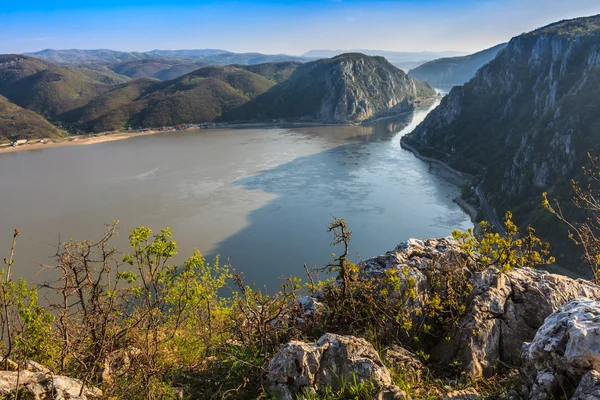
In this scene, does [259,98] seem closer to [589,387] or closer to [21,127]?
[21,127]

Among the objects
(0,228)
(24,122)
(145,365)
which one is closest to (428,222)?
(145,365)

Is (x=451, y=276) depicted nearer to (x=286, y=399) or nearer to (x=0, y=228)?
(x=286, y=399)

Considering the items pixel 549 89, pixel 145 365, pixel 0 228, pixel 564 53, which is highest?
pixel 564 53

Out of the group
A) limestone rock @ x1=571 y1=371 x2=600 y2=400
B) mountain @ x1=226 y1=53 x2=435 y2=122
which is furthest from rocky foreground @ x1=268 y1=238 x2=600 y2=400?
mountain @ x1=226 y1=53 x2=435 y2=122

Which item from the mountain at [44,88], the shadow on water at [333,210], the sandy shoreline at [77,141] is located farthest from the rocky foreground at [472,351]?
the mountain at [44,88]

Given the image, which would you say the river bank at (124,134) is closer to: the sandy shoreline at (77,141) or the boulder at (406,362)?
the sandy shoreline at (77,141)

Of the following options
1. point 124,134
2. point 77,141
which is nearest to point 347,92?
point 124,134
